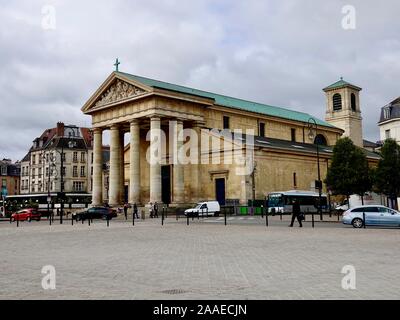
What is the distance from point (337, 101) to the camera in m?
91.1

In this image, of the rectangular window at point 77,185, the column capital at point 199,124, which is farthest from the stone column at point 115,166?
the rectangular window at point 77,185

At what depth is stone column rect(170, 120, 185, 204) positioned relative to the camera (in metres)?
58.8

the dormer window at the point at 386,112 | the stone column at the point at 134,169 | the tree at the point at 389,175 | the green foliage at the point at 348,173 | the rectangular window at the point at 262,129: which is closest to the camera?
the tree at the point at 389,175

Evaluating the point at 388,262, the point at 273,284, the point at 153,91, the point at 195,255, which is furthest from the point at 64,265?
the point at 153,91

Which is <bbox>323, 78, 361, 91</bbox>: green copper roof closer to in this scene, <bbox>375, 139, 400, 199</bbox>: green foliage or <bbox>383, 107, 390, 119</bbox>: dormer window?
<bbox>383, 107, 390, 119</bbox>: dormer window

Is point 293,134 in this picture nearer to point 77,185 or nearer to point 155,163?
point 155,163

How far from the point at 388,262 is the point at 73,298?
334 inches

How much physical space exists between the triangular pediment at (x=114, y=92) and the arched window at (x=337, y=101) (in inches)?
1784

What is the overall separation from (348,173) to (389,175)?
3.75 metres

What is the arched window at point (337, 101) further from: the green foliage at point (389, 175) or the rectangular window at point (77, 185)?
the rectangular window at point (77, 185)

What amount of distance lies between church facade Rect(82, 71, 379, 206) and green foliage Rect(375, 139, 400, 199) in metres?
11.1

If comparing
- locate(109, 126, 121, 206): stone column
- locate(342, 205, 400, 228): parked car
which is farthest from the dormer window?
locate(342, 205, 400, 228): parked car

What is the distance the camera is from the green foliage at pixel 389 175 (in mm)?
46469
